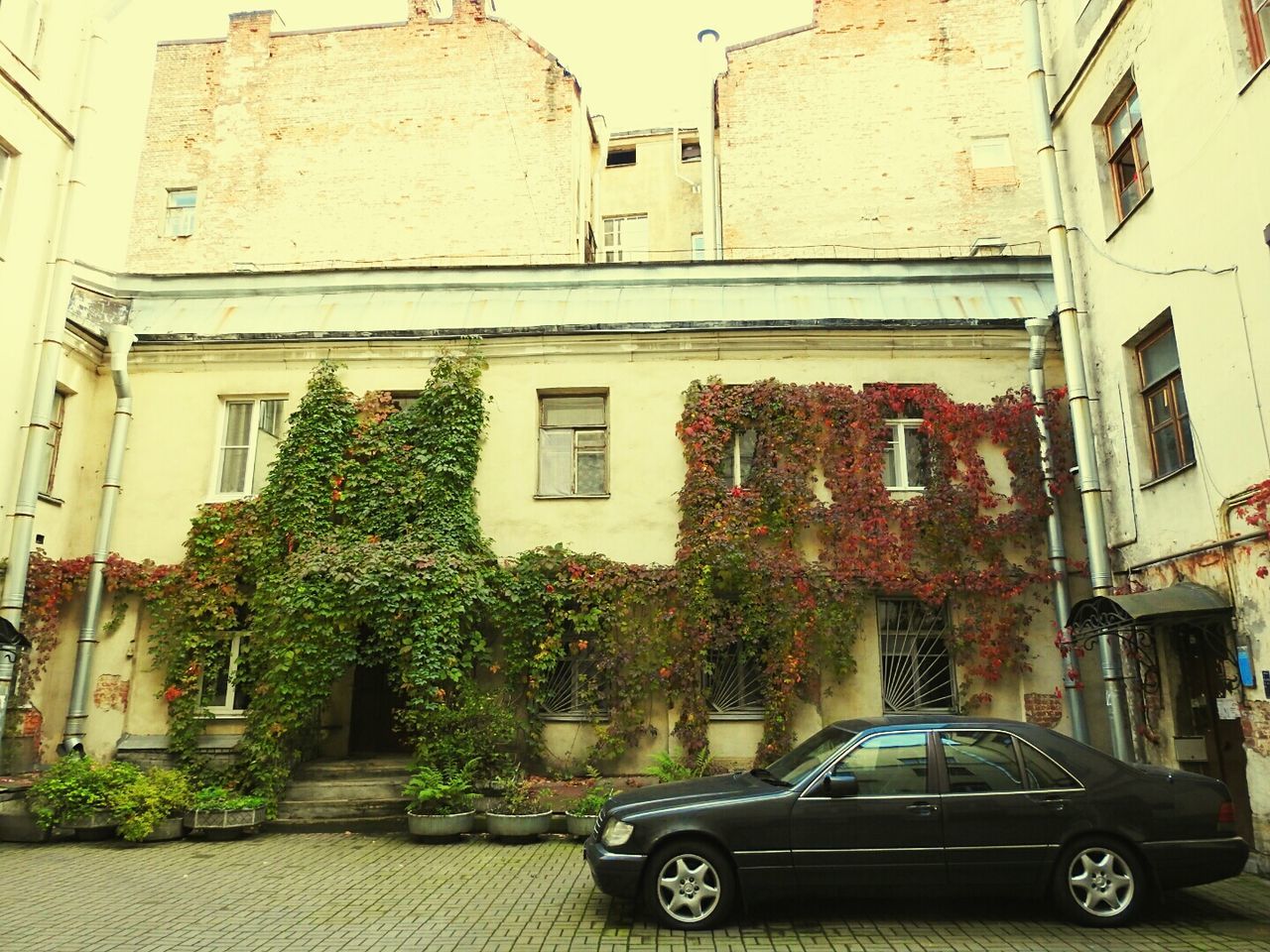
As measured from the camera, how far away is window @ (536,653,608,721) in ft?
40.2

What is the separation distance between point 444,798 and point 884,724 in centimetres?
572

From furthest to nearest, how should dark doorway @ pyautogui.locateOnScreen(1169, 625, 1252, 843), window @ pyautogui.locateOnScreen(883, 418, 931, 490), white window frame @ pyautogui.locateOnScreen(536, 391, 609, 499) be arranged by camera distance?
white window frame @ pyautogui.locateOnScreen(536, 391, 609, 499) < window @ pyautogui.locateOnScreen(883, 418, 931, 490) < dark doorway @ pyautogui.locateOnScreen(1169, 625, 1252, 843)

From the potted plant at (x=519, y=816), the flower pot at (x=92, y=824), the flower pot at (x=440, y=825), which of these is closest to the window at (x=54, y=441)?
the flower pot at (x=92, y=824)

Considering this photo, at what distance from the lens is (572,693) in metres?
12.5

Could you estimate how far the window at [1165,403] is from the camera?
32.6ft

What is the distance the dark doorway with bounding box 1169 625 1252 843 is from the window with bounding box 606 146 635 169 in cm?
2302

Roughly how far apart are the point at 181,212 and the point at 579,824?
19.4m

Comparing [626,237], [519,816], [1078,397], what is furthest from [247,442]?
[626,237]

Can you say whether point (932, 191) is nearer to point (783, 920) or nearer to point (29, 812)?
point (783, 920)

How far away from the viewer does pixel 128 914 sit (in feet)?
24.0

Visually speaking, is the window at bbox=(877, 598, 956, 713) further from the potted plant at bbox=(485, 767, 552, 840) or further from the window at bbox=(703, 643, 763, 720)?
the potted plant at bbox=(485, 767, 552, 840)

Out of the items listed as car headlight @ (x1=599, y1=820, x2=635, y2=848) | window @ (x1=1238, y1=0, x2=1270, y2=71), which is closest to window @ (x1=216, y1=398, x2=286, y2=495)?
car headlight @ (x1=599, y1=820, x2=635, y2=848)

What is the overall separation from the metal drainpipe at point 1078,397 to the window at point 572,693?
6271 millimetres

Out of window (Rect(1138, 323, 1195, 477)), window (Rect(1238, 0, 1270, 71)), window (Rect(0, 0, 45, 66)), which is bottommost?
window (Rect(1138, 323, 1195, 477))
